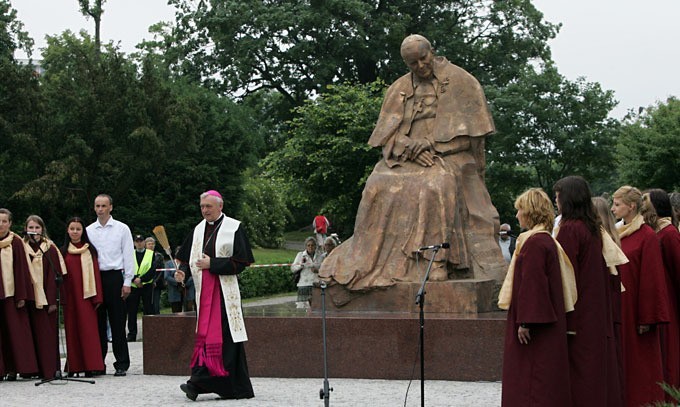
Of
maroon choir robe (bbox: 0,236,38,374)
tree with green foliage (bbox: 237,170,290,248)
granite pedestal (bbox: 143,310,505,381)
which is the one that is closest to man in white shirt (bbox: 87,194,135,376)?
granite pedestal (bbox: 143,310,505,381)

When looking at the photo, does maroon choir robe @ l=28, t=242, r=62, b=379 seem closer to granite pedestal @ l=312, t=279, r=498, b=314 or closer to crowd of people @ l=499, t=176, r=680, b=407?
granite pedestal @ l=312, t=279, r=498, b=314

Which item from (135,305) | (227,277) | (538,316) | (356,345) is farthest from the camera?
(135,305)

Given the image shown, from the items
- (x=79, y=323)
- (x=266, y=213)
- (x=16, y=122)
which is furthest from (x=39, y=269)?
(x=266, y=213)

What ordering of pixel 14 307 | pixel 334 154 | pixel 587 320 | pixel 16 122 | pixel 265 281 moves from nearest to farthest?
1. pixel 587 320
2. pixel 14 307
3. pixel 16 122
4. pixel 265 281
5. pixel 334 154

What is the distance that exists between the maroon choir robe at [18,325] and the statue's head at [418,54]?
487 centimetres

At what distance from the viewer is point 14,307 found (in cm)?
→ 1233

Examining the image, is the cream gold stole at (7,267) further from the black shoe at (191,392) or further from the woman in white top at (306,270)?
the woman in white top at (306,270)

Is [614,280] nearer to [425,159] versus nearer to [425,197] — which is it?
[425,197]

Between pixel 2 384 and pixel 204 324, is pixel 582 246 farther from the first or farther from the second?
pixel 2 384

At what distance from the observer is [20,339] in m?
12.3

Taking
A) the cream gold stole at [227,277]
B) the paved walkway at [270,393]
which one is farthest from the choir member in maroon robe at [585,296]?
the cream gold stole at [227,277]

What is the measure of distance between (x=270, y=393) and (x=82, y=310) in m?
2.92

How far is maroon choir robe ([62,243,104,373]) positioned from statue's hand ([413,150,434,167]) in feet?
12.6

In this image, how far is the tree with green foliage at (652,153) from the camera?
36.3m
